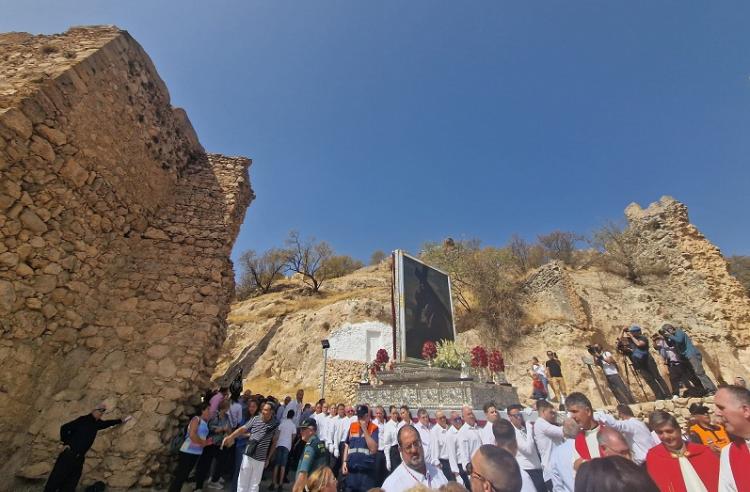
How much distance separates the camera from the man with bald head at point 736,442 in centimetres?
200

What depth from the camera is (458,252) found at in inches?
970

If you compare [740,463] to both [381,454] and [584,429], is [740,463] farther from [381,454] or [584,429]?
[381,454]

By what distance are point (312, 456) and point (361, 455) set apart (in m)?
0.75

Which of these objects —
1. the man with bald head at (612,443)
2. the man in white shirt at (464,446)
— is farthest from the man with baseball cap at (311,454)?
the man with bald head at (612,443)

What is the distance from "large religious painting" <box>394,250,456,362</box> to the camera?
11473 mm

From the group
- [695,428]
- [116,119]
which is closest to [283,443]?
[695,428]

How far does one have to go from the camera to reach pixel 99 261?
5.27 m

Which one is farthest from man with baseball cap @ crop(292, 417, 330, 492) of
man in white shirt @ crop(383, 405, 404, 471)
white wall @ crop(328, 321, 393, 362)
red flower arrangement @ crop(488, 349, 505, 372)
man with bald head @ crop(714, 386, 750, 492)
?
white wall @ crop(328, 321, 393, 362)

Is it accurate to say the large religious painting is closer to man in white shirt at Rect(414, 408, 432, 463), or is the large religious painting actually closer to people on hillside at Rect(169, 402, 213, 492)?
man in white shirt at Rect(414, 408, 432, 463)

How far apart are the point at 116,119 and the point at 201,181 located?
1907 mm

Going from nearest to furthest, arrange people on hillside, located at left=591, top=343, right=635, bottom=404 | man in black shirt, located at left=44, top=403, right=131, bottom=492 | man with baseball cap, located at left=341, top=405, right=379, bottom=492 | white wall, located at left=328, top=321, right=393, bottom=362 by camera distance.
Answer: man in black shirt, located at left=44, top=403, right=131, bottom=492
man with baseball cap, located at left=341, top=405, right=379, bottom=492
people on hillside, located at left=591, top=343, right=635, bottom=404
white wall, located at left=328, top=321, right=393, bottom=362

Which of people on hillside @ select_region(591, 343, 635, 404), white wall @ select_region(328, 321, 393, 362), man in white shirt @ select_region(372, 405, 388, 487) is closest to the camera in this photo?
man in white shirt @ select_region(372, 405, 388, 487)

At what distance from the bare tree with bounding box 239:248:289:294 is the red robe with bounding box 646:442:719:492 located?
111ft

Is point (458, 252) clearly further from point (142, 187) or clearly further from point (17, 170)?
point (17, 170)
